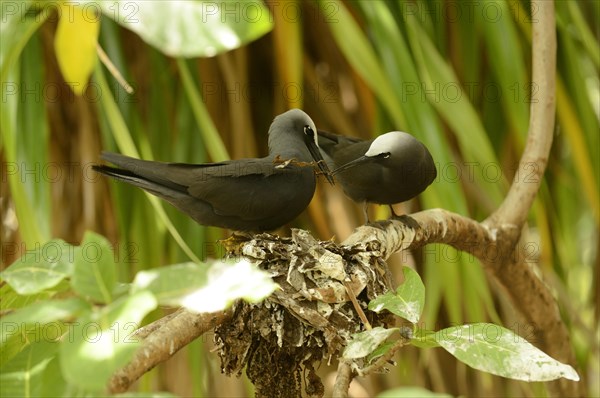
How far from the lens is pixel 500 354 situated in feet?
1.66

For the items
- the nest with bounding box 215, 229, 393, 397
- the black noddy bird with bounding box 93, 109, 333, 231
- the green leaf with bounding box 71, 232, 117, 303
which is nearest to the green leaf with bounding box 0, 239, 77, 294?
the green leaf with bounding box 71, 232, 117, 303

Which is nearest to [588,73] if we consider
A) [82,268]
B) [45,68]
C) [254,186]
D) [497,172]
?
[497,172]

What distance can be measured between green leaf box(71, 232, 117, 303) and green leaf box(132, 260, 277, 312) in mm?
32

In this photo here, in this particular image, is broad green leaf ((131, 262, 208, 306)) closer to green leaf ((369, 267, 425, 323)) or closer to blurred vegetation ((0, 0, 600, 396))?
green leaf ((369, 267, 425, 323))

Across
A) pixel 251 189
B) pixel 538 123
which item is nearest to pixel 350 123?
pixel 538 123

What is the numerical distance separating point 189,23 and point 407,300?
406 millimetres

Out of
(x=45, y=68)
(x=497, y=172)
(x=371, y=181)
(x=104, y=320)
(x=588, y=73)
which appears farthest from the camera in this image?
(x=588, y=73)

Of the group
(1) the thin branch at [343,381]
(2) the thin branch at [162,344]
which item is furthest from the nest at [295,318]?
(1) the thin branch at [343,381]

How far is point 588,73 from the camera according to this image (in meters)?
2.30

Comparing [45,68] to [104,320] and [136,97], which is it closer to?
[136,97]

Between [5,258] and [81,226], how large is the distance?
0.22 meters

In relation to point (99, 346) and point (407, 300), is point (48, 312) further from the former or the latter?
point (407, 300)

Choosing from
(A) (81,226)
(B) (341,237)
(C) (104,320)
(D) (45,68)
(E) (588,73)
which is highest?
(D) (45,68)

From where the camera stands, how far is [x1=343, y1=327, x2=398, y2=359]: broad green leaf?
55 cm
